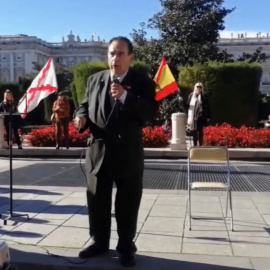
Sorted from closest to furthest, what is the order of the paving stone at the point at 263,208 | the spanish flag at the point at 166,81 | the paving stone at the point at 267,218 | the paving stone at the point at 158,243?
the paving stone at the point at 158,243, the paving stone at the point at 267,218, the paving stone at the point at 263,208, the spanish flag at the point at 166,81

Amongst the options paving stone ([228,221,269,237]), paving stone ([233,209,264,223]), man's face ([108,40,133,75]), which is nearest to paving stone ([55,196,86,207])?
paving stone ([233,209,264,223])

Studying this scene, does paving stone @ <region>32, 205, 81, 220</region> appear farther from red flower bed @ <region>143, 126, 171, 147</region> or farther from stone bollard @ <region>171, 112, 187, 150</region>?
red flower bed @ <region>143, 126, 171, 147</region>

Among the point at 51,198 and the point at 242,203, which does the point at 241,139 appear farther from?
the point at 51,198

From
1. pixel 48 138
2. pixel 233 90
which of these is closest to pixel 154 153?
pixel 48 138

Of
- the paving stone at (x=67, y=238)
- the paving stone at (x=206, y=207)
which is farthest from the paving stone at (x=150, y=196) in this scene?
the paving stone at (x=67, y=238)

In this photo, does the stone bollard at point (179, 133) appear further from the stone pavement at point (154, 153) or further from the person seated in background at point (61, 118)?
the person seated in background at point (61, 118)

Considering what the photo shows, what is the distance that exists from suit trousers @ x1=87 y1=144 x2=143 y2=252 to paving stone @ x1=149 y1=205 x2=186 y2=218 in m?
1.96

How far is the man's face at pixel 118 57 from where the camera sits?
467cm

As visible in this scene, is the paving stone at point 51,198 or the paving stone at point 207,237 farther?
the paving stone at point 51,198

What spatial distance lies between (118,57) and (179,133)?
415 inches

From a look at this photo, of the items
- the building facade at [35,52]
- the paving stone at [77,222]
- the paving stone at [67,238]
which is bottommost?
the paving stone at [67,238]

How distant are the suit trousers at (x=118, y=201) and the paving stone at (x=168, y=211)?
1.96m

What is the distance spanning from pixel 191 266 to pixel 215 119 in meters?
17.0

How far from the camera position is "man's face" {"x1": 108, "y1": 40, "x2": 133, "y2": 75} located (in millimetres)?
4668
